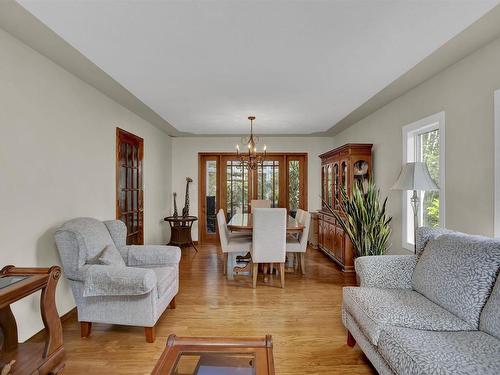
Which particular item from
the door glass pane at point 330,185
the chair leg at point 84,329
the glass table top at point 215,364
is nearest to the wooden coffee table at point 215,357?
the glass table top at point 215,364

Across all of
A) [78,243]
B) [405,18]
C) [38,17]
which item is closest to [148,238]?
[78,243]

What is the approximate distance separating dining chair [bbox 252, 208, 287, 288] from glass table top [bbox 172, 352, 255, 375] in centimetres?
202

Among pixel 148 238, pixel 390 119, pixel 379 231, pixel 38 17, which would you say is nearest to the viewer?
pixel 38 17

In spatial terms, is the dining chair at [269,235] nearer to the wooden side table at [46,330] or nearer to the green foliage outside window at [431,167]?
the green foliage outside window at [431,167]

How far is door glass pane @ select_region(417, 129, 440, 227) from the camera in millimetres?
3092

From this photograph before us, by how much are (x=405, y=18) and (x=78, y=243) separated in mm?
2881

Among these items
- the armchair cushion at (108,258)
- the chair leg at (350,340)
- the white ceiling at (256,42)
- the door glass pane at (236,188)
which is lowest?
the chair leg at (350,340)

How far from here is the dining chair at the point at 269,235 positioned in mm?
3453

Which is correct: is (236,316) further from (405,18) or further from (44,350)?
(405,18)

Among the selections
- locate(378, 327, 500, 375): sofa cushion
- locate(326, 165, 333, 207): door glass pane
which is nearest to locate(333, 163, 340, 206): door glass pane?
locate(326, 165, 333, 207): door glass pane

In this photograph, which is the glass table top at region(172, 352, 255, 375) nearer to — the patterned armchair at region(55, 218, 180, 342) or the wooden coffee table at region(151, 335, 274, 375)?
the wooden coffee table at region(151, 335, 274, 375)

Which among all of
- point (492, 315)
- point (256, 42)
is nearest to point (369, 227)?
point (492, 315)

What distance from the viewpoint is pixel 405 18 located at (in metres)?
1.89

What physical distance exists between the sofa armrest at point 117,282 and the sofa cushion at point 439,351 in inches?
64.4
